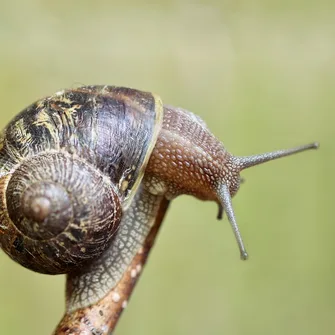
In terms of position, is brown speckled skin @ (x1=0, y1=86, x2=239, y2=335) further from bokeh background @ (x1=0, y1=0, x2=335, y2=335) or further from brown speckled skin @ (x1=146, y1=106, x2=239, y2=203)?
bokeh background @ (x1=0, y1=0, x2=335, y2=335)

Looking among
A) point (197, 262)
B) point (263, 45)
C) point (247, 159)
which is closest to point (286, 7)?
point (263, 45)

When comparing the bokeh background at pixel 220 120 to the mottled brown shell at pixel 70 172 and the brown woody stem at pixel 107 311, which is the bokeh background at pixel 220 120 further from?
the mottled brown shell at pixel 70 172

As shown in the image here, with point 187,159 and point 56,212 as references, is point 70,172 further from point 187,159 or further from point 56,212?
point 187,159

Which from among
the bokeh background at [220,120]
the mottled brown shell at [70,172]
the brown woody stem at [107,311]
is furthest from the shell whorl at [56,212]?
the bokeh background at [220,120]

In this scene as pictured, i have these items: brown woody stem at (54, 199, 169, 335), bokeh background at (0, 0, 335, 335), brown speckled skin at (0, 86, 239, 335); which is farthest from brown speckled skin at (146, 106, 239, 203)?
bokeh background at (0, 0, 335, 335)

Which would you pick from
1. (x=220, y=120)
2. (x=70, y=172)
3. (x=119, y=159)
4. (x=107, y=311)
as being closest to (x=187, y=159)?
(x=119, y=159)

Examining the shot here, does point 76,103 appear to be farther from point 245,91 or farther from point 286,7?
point 286,7
